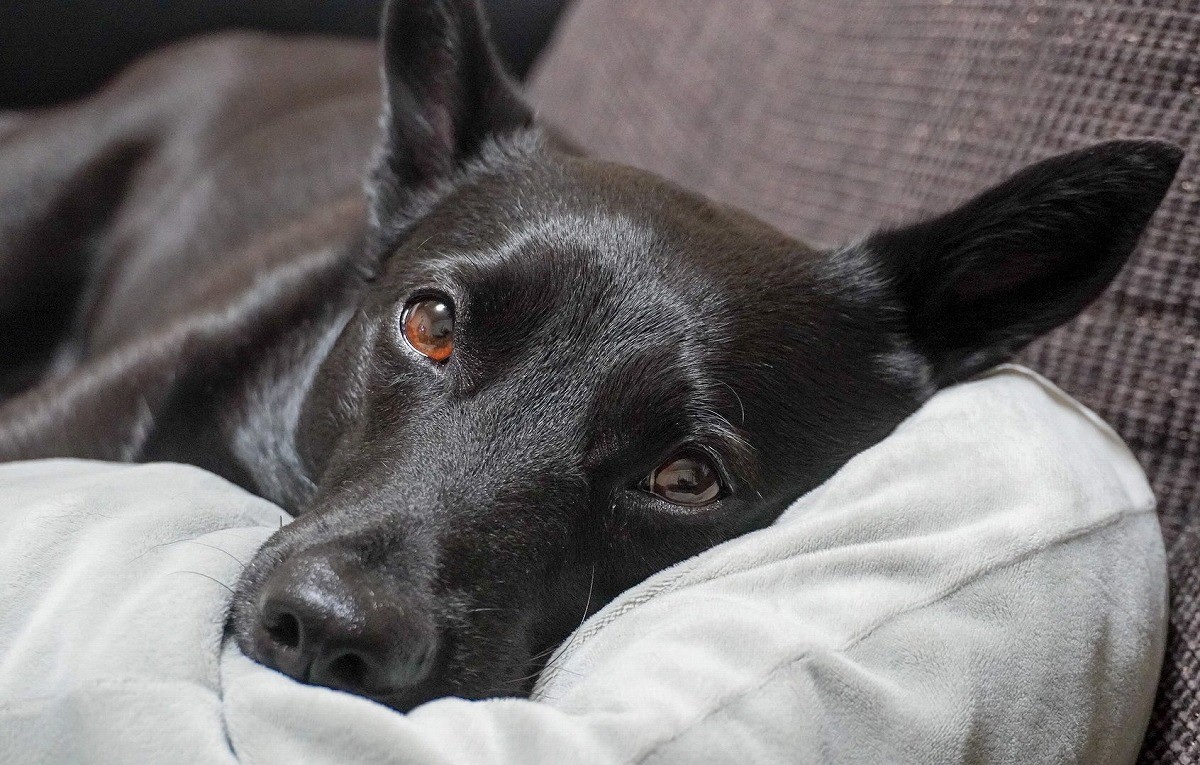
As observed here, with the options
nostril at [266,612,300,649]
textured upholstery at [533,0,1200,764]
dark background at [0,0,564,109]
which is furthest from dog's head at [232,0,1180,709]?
dark background at [0,0,564,109]

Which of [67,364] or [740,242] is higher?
[740,242]

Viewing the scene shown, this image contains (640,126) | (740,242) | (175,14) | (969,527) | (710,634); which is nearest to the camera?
(710,634)

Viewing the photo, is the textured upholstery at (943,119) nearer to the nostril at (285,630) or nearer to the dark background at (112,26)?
the dark background at (112,26)

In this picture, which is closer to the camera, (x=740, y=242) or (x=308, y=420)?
(x=740, y=242)

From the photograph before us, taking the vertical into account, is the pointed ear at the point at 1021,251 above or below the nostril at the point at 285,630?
above

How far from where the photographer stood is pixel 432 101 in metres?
1.70

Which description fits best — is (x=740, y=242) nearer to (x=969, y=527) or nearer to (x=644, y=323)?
(x=644, y=323)

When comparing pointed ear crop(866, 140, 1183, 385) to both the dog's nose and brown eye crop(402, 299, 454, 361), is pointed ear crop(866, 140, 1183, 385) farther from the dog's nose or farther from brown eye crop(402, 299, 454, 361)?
the dog's nose

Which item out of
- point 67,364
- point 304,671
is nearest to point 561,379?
point 304,671

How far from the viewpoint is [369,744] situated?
31.8 inches

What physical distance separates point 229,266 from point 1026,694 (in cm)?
167

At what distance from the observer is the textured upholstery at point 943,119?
4.52 ft

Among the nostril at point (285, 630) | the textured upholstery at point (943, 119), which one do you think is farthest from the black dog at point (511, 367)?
the textured upholstery at point (943, 119)

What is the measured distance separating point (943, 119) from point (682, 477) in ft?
3.00
